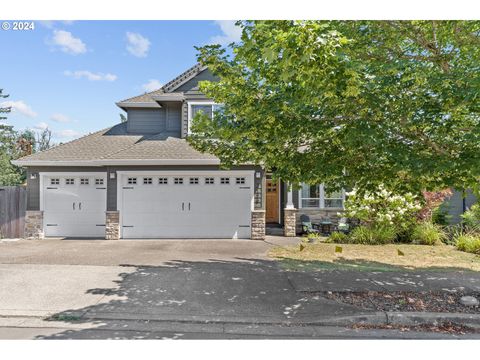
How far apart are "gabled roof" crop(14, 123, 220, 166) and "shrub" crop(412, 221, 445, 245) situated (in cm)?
765

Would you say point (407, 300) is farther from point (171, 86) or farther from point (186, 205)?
point (171, 86)

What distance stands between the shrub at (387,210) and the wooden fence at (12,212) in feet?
40.8

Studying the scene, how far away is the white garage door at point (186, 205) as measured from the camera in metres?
11.8

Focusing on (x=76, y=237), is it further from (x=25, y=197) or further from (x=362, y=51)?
(x=362, y=51)

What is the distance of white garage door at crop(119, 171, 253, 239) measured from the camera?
465 inches

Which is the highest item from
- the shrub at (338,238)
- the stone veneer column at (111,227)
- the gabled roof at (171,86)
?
the gabled roof at (171,86)

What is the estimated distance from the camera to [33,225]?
484 inches

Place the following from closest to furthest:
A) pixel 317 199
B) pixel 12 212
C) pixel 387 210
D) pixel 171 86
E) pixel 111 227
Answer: pixel 387 210, pixel 111 227, pixel 12 212, pixel 317 199, pixel 171 86

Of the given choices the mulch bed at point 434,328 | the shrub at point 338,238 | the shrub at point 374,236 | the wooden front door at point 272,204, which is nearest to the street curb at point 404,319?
the mulch bed at point 434,328

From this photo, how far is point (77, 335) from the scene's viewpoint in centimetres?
414

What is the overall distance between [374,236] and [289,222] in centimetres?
312

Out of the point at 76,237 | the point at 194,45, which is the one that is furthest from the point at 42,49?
the point at 76,237

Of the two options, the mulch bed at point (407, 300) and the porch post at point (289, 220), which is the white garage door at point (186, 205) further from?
the mulch bed at point (407, 300)

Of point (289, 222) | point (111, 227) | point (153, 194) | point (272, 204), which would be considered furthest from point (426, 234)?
point (111, 227)
